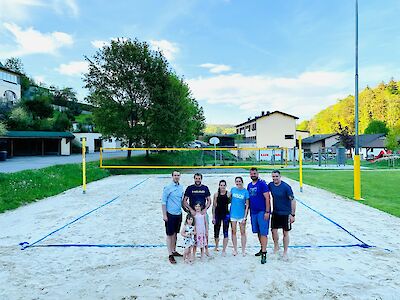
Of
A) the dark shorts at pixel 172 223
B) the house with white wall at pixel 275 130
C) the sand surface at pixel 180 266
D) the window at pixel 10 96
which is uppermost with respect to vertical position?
the window at pixel 10 96

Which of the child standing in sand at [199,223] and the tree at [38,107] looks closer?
the child standing in sand at [199,223]

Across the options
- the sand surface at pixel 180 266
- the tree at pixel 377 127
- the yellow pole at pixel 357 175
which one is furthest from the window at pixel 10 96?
the tree at pixel 377 127

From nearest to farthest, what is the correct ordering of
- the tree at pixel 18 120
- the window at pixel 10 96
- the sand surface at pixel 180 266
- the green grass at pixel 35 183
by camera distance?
the sand surface at pixel 180 266, the green grass at pixel 35 183, the tree at pixel 18 120, the window at pixel 10 96

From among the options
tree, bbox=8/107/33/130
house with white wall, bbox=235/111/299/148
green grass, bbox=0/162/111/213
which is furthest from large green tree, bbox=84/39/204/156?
house with white wall, bbox=235/111/299/148

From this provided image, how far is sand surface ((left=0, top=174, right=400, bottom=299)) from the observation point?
3.90m

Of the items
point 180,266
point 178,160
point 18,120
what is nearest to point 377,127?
point 178,160

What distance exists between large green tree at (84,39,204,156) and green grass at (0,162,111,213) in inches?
227

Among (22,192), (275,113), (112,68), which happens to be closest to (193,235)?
(22,192)

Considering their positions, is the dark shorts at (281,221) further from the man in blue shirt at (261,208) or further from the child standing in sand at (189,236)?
the child standing in sand at (189,236)

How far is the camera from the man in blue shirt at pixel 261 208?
491 centimetres

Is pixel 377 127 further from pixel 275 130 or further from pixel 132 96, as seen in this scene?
pixel 132 96

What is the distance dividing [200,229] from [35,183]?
10449 mm

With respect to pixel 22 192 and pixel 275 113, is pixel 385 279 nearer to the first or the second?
pixel 22 192

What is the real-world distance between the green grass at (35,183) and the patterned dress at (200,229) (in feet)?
24.6
